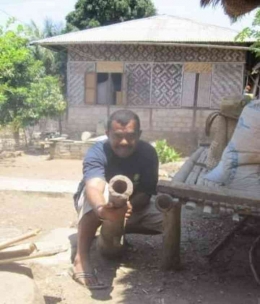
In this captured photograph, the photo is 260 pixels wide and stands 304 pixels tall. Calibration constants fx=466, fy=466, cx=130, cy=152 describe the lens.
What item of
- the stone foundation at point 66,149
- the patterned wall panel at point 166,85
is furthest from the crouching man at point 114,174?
the patterned wall panel at point 166,85

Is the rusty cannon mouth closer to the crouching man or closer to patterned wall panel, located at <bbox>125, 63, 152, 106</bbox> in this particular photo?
the crouching man

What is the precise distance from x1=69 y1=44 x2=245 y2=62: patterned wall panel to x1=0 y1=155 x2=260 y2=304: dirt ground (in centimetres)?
947

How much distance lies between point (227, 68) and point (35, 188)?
29.6ft

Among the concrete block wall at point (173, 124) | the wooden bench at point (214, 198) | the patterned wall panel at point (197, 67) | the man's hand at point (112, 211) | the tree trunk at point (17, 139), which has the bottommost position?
the tree trunk at point (17, 139)

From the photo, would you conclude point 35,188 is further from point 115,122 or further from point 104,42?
point 104,42

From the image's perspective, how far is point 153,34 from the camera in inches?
556

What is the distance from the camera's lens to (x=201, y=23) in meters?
15.8

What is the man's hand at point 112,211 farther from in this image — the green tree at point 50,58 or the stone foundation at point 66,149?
the green tree at point 50,58

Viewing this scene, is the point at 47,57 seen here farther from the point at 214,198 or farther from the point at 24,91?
the point at 214,198

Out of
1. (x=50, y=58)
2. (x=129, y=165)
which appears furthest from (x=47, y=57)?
(x=129, y=165)

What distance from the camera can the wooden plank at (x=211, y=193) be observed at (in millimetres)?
2765

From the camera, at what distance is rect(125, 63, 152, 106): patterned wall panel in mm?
14531

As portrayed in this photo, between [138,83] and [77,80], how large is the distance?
201 cm

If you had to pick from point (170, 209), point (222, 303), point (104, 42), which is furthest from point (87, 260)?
point (104, 42)
